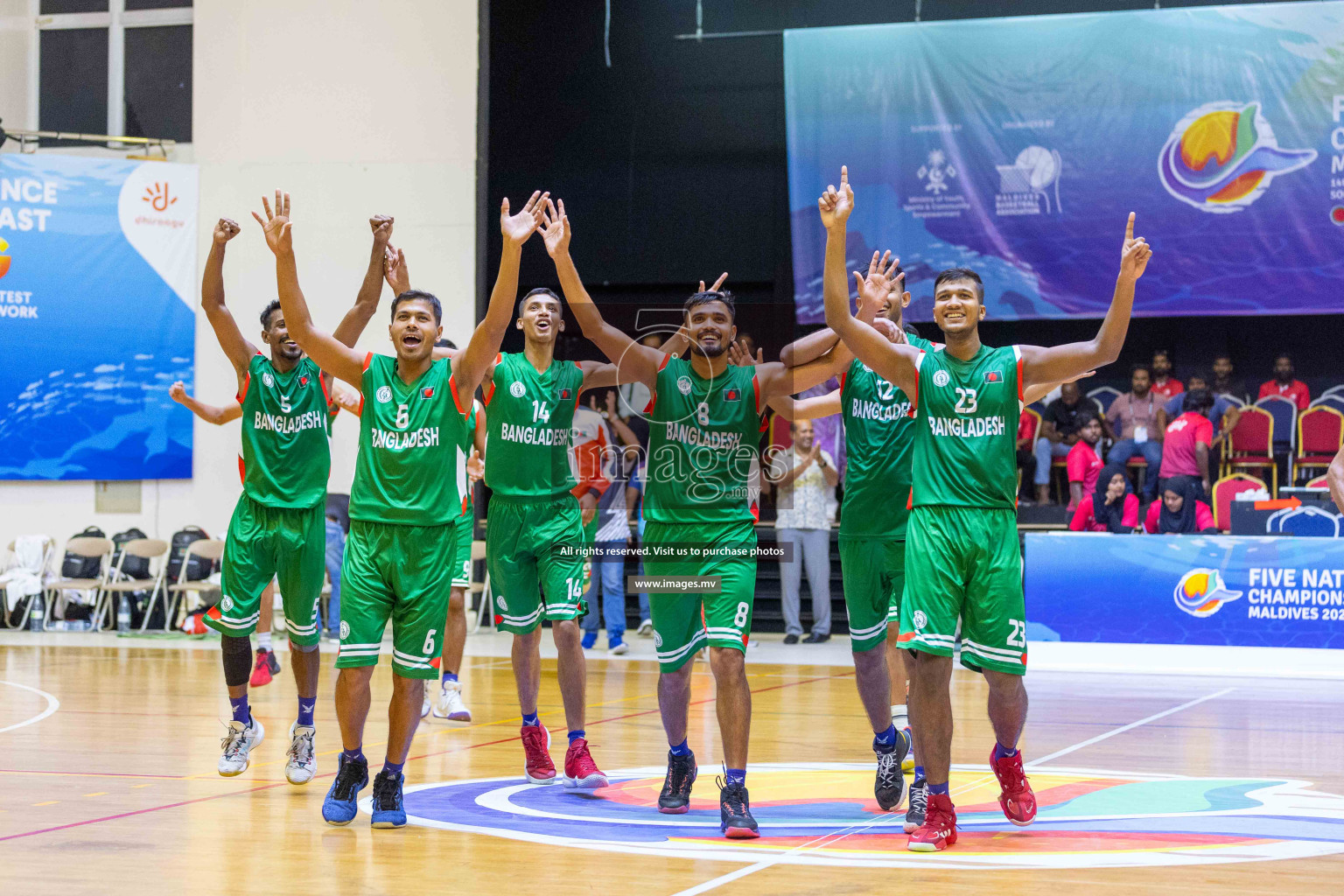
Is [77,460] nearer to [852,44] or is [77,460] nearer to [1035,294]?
[852,44]

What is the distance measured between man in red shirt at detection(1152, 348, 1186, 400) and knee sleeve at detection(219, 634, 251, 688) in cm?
1157

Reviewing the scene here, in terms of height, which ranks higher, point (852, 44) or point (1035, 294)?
point (852, 44)

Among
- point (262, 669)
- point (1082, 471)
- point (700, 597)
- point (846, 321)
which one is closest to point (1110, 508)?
point (1082, 471)

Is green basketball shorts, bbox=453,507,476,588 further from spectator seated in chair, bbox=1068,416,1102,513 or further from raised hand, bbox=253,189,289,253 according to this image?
spectator seated in chair, bbox=1068,416,1102,513

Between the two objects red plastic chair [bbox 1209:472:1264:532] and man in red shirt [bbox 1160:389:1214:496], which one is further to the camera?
man in red shirt [bbox 1160:389:1214:496]

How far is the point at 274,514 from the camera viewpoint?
19.0 ft

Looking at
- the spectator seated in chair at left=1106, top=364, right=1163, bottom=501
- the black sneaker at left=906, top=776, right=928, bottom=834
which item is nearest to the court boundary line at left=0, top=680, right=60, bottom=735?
the black sneaker at left=906, top=776, right=928, bottom=834

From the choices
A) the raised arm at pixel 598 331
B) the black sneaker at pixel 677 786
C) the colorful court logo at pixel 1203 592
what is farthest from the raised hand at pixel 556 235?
the colorful court logo at pixel 1203 592

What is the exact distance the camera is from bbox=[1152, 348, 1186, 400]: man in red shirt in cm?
1498

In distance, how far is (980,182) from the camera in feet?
46.9

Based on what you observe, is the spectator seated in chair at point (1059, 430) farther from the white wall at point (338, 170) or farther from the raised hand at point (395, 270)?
the raised hand at point (395, 270)

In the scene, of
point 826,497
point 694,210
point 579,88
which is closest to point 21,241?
point 579,88

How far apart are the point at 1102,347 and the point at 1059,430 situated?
11033mm

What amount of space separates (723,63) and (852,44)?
2.31 m
